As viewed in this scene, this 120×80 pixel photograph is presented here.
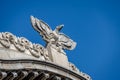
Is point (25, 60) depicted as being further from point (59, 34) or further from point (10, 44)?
point (59, 34)

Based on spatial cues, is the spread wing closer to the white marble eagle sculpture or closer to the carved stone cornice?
the white marble eagle sculpture

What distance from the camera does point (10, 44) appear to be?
67.6ft

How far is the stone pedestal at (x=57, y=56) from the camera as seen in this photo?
883 inches

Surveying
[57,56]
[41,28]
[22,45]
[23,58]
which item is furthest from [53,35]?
[23,58]

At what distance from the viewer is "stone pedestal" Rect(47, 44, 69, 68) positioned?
883 inches

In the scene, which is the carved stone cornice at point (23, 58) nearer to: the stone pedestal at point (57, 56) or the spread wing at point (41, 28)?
the stone pedestal at point (57, 56)

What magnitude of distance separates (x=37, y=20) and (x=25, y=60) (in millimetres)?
3271

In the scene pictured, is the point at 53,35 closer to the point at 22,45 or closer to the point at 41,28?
the point at 41,28

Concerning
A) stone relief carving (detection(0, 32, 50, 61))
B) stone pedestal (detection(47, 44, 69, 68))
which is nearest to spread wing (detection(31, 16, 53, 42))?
stone pedestal (detection(47, 44, 69, 68))

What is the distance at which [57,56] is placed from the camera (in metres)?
22.9

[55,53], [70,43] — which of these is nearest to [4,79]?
[55,53]

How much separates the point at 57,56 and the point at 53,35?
109 centimetres

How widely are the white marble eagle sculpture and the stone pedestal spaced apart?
1.09ft

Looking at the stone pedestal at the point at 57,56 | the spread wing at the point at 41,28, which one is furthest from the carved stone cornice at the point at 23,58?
the spread wing at the point at 41,28
